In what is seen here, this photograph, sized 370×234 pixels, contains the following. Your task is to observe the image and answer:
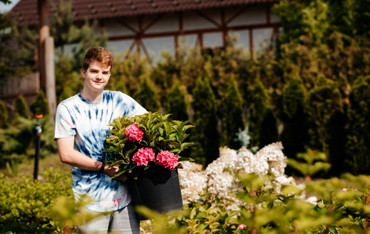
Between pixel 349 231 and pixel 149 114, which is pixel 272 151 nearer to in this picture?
pixel 149 114

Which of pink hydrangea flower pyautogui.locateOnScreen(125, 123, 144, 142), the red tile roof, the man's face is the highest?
the red tile roof

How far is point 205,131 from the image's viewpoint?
745 cm

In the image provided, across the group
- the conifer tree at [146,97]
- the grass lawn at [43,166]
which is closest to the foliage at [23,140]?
the grass lawn at [43,166]

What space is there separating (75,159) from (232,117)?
5.71 meters

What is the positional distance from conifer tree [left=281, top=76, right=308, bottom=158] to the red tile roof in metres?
5.45

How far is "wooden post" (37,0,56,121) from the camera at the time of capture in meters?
8.85

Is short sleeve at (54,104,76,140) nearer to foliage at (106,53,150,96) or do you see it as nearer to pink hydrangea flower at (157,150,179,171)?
pink hydrangea flower at (157,150,179,171)

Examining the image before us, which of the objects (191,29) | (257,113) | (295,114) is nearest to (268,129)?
(257,113)

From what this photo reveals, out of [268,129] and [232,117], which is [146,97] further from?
[268,129]

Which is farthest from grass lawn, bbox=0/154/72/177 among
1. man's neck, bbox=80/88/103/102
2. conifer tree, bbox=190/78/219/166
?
man's neck, bbox=80/88/103/102

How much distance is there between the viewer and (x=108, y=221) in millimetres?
2062

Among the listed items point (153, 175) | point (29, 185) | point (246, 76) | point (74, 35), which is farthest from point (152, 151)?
point (74, 35)

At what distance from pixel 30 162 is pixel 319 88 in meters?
6.48

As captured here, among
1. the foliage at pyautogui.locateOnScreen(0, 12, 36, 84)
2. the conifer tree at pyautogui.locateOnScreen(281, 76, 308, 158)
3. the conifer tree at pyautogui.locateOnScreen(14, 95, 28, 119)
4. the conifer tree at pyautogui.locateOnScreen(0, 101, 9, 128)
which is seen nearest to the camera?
the conifer tree at pyautogui.locateOnScreen(281, 76, 308, 158)
